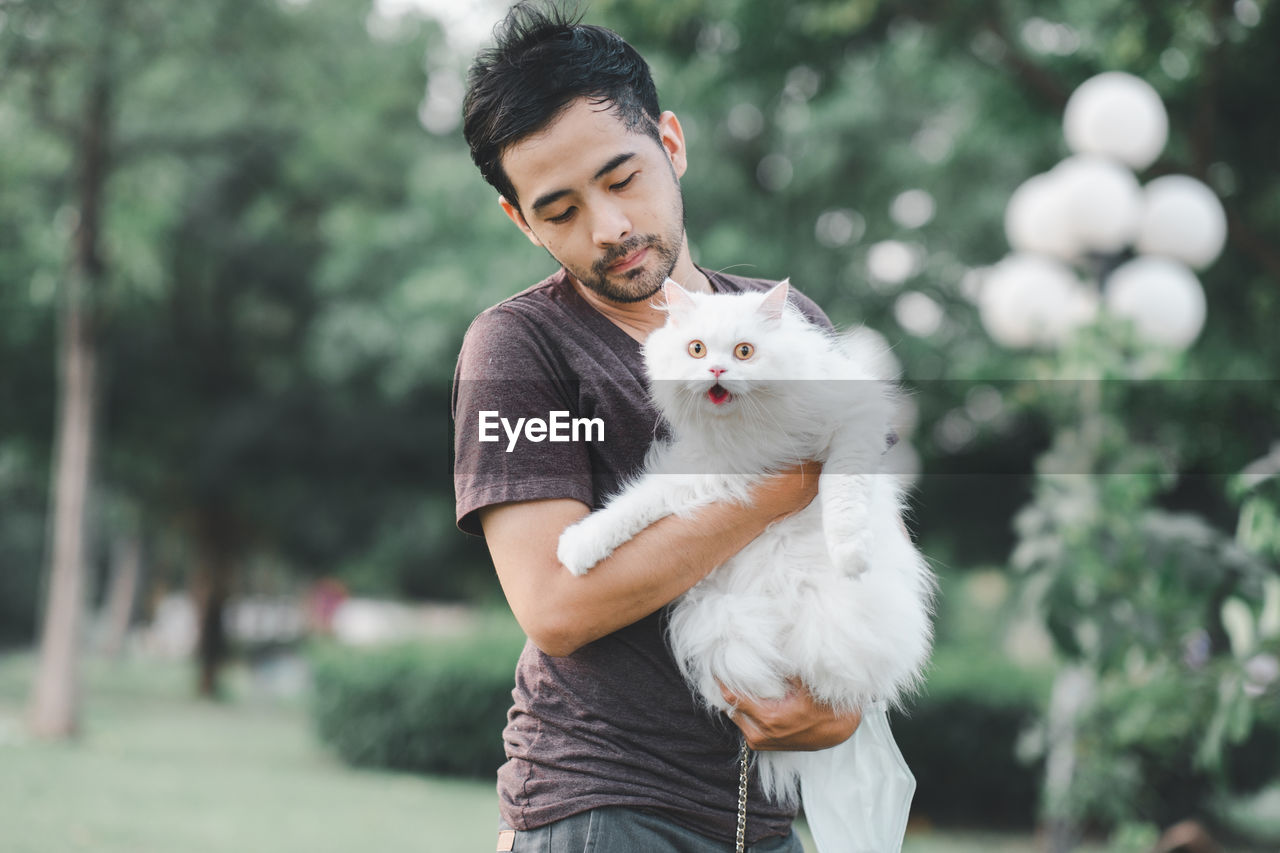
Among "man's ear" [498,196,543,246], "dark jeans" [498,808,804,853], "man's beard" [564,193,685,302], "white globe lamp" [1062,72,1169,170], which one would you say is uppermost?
"white globe lamp" [1062,72,1169,170]

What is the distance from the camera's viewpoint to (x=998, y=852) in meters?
9.36

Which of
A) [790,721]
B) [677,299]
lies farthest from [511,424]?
[790,721]

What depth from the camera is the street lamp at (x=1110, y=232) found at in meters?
7.03

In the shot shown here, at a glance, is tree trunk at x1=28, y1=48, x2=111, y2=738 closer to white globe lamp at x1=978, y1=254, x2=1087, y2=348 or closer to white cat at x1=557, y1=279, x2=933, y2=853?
white globe lamp at x1=978, y1=254, x2=1087, y2=348

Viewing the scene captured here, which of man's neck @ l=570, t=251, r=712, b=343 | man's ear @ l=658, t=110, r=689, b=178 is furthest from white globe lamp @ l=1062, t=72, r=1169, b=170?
man's neck @ l=570, t=251, r=712, b=343

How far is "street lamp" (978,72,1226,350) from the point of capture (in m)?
7.03

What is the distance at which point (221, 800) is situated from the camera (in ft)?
30.6

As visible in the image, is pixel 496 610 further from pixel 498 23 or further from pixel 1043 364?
pixel 498 23

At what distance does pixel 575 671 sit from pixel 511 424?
438 mm

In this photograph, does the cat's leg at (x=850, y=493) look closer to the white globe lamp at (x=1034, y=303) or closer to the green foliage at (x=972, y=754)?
the white globe lamp at (x=1034, y=303)

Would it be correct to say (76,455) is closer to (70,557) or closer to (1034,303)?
(70,557)

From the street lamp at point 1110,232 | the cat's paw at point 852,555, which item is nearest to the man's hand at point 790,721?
the cat's paw at point 852,555

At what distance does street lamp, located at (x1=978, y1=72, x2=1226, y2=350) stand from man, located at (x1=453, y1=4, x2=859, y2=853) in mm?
5601

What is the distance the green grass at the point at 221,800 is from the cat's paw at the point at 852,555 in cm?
698
